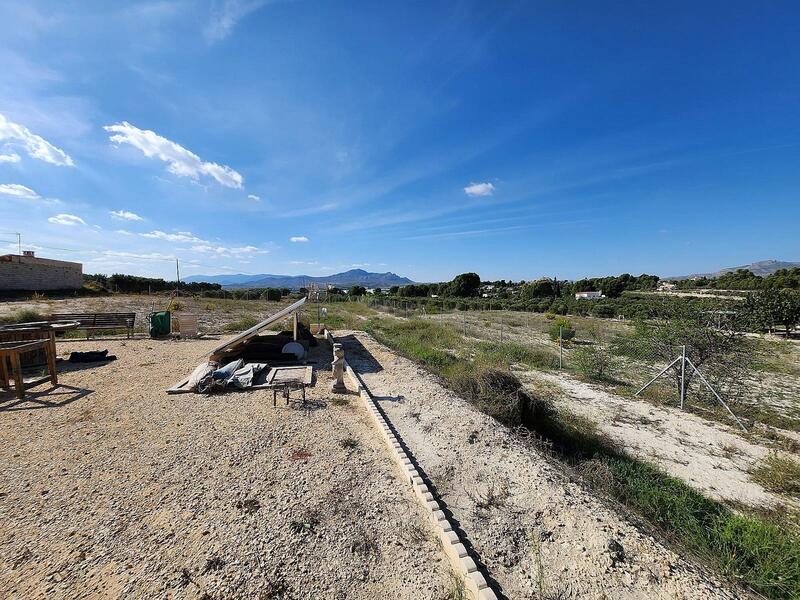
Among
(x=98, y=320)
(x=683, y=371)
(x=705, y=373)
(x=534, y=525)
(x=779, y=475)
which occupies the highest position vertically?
(x=98, y=320)

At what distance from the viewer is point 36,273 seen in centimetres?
2850

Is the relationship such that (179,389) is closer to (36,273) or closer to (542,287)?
(36,273)

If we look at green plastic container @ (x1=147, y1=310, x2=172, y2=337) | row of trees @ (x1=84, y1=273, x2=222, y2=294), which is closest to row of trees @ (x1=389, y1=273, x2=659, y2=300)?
row of trees @ (x1=84, y1=273, x2=222, y2=294)

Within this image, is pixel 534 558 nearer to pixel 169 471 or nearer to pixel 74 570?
pixel 74 570

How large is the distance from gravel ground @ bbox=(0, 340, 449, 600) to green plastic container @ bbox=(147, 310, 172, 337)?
7893mm

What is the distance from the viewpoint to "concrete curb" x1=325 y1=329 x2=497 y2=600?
8.56 ft

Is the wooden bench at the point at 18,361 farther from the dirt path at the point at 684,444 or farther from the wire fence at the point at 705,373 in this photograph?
the wire fence at the point at 705,373

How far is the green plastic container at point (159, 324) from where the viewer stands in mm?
Answer: 13570

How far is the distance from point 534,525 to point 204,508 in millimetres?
3560

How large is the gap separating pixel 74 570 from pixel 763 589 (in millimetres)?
6011

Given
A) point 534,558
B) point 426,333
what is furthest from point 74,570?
point 426,333

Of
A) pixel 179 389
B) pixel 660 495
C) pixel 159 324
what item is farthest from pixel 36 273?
pixel 660 495

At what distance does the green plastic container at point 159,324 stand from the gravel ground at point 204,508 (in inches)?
311

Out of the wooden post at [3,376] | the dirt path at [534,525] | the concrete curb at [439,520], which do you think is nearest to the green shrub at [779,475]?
the dirt path at [534,525]
